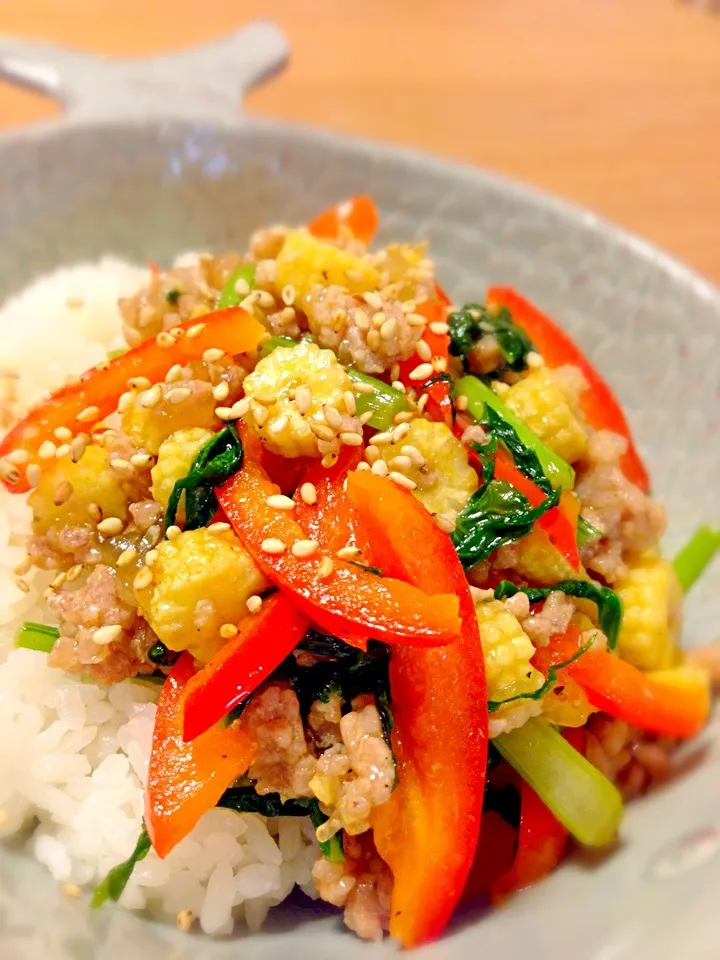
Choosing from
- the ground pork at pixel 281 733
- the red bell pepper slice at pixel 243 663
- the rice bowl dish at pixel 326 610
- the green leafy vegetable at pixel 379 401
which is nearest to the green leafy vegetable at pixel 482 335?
the rice bowl dish at pixel 326 610

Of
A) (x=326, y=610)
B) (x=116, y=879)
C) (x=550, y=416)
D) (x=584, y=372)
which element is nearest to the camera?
(x=326, y=610)

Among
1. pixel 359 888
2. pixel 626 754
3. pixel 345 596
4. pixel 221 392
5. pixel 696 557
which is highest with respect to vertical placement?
pixel 221 392

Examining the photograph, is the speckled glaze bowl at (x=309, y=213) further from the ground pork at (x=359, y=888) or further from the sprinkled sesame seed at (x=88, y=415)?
the sprinkled sesame seed at (x=88, y=415)

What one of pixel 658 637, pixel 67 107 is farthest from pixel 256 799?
pixel 67 107

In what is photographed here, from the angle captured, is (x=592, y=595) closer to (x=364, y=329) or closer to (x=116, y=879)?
(x=364, y=329)

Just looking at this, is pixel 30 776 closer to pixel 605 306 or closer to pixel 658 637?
pixel 658 637

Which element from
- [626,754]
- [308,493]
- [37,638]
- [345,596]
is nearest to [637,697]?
[626,754]
